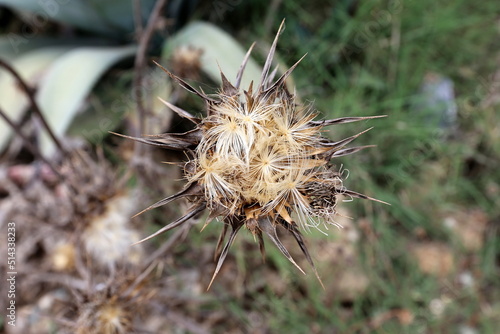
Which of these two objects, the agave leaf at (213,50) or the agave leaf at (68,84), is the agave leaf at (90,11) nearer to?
the agave leaf at (68,84)

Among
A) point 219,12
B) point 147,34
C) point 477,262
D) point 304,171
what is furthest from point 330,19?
point 304,171

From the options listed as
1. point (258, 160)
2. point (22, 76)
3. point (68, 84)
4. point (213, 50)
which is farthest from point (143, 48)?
point (22, 76)

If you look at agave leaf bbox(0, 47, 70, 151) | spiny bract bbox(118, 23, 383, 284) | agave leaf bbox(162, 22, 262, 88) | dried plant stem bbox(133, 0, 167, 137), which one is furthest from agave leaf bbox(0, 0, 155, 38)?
spiny bract bbox(118, 23, 383, 284)

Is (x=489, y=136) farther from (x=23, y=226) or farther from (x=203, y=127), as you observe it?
(x=23, y=226)

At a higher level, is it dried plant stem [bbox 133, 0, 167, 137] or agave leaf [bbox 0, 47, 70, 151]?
dried plant stem [bbox 133, 0, 167, 137]

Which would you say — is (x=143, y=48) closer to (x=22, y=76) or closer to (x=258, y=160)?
(x=258, y=160)

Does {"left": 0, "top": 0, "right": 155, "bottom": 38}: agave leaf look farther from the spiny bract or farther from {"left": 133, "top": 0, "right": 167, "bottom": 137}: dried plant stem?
the spiny bract

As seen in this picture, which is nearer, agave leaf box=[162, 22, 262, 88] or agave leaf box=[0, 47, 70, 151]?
agave leaf box=[162, 22, 262, 88]
